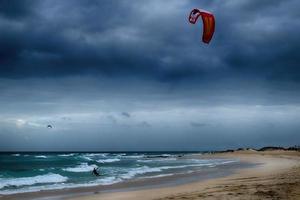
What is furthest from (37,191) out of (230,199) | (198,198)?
(230,199)

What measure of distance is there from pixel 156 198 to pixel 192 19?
5.72 m

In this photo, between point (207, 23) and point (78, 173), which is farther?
point (78, 173)

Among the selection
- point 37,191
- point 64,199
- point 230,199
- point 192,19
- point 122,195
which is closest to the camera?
point 230,199

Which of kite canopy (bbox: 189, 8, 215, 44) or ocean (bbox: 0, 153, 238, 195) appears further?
ocean (bbox: 0, 153, 238, 195)

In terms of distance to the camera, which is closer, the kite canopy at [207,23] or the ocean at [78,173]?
the kite canopy at [207,23]

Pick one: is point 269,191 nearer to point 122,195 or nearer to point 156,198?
point 156,198

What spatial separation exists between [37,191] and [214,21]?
986cm

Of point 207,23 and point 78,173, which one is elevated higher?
point 207,23

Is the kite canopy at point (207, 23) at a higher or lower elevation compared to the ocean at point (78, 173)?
higher

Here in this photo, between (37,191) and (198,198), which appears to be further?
(37,191)

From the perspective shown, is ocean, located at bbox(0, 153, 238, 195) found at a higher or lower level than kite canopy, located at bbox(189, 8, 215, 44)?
lower

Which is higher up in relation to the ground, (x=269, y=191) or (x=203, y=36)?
(x=203, y=36)

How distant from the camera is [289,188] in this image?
12.9 meters

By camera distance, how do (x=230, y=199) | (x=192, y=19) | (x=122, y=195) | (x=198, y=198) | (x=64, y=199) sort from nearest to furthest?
(x=230, y=199) → (x=198, y=198) → (x=192, y=19) → (x=64, y=199) → (x=122, y=195)
